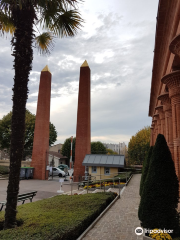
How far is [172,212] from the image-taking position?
14.0ft

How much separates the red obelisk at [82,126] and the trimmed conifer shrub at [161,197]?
19.5 m

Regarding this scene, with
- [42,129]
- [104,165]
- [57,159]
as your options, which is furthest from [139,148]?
[57,159]

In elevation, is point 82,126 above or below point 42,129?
above

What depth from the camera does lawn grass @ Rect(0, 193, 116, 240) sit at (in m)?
4.51

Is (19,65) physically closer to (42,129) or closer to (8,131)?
(42,129)

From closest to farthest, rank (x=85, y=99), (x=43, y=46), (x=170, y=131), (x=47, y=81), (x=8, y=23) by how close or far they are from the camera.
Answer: (x=8, y=23)
(x=43, y=46)
(x=170, y=131)
(x=85, y=99)
(x=47, y=81)

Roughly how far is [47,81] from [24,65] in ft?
76.2

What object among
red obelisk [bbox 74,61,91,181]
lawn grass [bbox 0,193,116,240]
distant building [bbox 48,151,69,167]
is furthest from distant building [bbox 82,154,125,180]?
distant building [bbox 48,151,69,167]

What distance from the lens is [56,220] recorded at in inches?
216

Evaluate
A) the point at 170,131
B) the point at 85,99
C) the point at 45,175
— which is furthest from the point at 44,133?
the point at 170,131

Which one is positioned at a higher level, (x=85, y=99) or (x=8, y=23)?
(x=85, y=99)

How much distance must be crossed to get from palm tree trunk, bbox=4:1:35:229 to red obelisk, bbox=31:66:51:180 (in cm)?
2134

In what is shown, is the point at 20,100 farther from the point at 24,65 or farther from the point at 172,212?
the point at 172,212

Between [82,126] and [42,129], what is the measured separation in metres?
5.91
